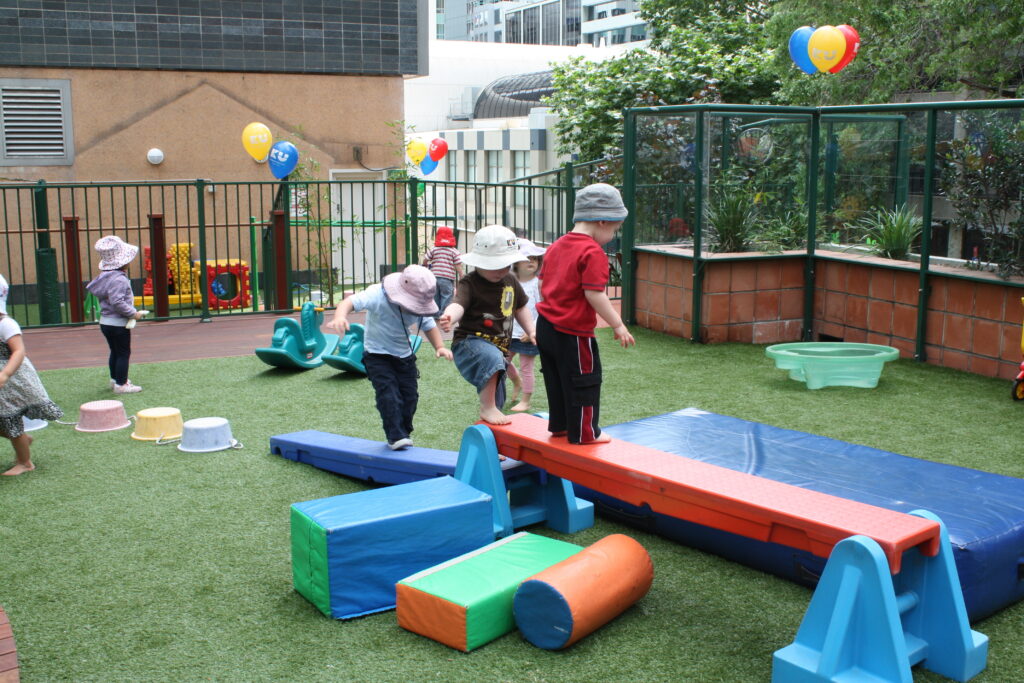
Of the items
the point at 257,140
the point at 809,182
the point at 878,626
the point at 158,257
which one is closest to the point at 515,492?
the point at 878,626

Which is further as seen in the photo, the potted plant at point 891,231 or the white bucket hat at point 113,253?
the potted plant at point 891,231

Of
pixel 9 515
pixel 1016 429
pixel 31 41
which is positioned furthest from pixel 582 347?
pixel 31 41

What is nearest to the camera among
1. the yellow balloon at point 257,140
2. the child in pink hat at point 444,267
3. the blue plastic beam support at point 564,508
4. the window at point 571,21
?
the blue plastic beam support at point 564,508

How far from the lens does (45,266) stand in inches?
510

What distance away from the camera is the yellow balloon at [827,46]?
15227mm

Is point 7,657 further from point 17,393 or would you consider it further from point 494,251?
point 494,251

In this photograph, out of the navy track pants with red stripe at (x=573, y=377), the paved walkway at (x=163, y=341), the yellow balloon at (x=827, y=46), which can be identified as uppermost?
the yellow balloon at (x=827, y=46)

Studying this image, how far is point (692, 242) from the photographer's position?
1041cm

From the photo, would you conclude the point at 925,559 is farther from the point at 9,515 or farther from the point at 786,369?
the point at 786,369

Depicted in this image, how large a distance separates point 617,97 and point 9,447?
1567 centimetres

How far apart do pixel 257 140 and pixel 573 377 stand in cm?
1362

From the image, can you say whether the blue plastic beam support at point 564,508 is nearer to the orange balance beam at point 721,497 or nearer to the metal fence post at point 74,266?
the orange balance beam at point 721,497

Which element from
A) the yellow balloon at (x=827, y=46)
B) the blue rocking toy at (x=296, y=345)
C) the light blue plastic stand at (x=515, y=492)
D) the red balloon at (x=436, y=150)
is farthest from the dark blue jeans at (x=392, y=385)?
the red balloon at (x=436, y=150)

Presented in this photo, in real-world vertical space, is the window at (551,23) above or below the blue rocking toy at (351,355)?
above
